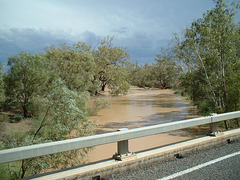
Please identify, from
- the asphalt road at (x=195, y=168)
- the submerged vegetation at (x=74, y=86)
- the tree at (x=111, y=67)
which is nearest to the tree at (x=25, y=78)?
the submerged vegetation at (x=74, y=86)

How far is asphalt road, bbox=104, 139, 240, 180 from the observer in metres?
4.04

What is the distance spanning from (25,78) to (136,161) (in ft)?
40.0

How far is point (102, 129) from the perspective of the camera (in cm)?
1439

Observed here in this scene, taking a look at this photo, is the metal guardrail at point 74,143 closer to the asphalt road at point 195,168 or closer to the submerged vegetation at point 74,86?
the asphalt road at point 195,168

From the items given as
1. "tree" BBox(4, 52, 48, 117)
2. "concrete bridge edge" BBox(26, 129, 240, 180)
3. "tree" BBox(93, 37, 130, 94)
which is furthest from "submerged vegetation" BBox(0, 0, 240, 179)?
"tree" BBox(93, 37, 130, 94)

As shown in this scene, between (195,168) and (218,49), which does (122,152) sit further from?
(218,49)

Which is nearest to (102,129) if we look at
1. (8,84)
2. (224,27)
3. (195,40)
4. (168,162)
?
(8,84)

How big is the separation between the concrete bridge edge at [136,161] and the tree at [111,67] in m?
31.6

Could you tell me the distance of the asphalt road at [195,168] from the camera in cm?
404

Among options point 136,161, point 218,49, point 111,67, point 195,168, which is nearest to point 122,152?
point 136,161

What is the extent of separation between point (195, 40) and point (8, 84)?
1145 cm

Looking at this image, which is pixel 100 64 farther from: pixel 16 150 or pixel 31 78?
pixel 16 150

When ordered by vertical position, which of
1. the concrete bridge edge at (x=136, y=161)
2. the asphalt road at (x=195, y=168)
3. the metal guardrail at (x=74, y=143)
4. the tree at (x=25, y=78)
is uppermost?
the tree at (x=25, y=78)

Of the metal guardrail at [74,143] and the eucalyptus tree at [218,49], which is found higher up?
the eucalyptus tree at [218,49]
